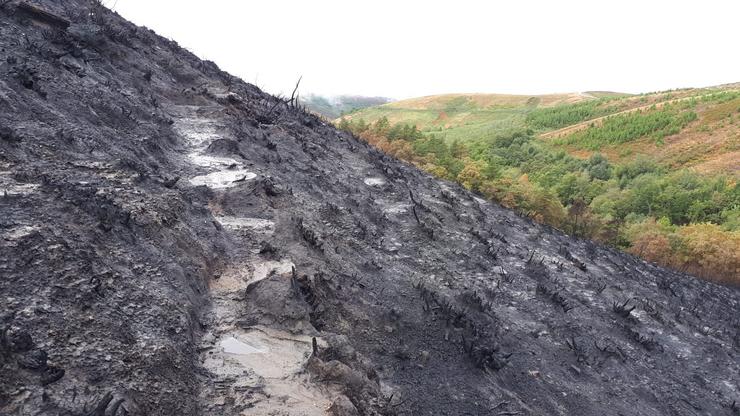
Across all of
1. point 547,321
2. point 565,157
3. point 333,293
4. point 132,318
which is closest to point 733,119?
point 565,157

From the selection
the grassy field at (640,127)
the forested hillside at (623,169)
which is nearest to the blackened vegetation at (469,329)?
the forested hillside at (623,169)

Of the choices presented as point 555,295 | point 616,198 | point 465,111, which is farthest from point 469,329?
point 465,111

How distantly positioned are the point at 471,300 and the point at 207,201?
671 centimetres

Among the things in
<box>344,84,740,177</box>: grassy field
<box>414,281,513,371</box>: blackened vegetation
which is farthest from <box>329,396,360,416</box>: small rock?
<box>344,84,740,177</box>: grassy field

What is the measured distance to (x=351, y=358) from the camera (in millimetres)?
7090

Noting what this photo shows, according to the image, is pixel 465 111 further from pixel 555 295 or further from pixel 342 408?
pixel 342 408

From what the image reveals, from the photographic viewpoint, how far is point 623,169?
52.9m

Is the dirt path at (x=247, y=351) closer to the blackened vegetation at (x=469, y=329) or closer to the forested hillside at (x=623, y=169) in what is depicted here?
the blackened vegetation at (x=469, y=329)

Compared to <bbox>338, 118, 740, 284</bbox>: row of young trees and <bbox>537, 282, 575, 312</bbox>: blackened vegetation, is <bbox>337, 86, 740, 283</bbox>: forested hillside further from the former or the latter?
<bbox>537, 282, 575, 312</bbox>: blackened vegetation

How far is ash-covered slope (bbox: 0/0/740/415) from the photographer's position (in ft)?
17.3

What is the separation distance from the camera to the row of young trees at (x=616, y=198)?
2898 centimetres

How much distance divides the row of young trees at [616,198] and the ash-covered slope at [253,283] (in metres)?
10.9

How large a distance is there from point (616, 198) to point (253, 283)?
4277cm

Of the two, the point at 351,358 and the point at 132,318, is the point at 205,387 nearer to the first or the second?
the point at 132,318
